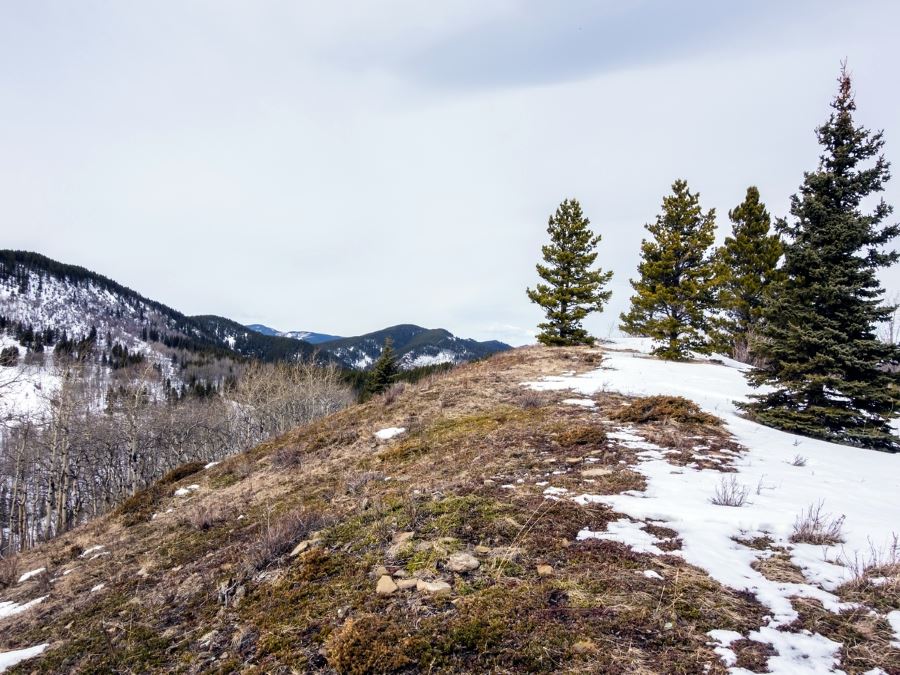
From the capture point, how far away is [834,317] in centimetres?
961

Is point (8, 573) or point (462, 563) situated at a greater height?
point (462, 563)

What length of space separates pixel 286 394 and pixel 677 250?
39554 mm

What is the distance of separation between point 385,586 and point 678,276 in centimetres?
2355

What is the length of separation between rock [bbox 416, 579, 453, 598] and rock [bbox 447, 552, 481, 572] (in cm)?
21

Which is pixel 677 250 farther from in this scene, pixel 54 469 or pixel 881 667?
pixel 54 469

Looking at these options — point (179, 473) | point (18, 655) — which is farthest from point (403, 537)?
point (179, 473)

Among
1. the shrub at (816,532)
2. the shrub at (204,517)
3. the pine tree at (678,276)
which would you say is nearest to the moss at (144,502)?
the shrub at (204,517)

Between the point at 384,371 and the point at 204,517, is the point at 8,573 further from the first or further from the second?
the point at 384,371

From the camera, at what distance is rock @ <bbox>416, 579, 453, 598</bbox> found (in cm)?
310

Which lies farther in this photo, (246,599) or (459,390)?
(459,390)

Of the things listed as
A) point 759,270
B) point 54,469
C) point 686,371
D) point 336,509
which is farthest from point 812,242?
point 54,469

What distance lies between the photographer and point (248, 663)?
2.76 metres

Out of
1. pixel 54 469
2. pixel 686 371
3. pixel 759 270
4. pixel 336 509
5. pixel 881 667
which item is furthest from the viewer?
pixel 54 469

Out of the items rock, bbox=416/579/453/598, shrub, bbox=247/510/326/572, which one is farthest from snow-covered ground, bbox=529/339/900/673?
shrub, bbox=247/510/326/572
